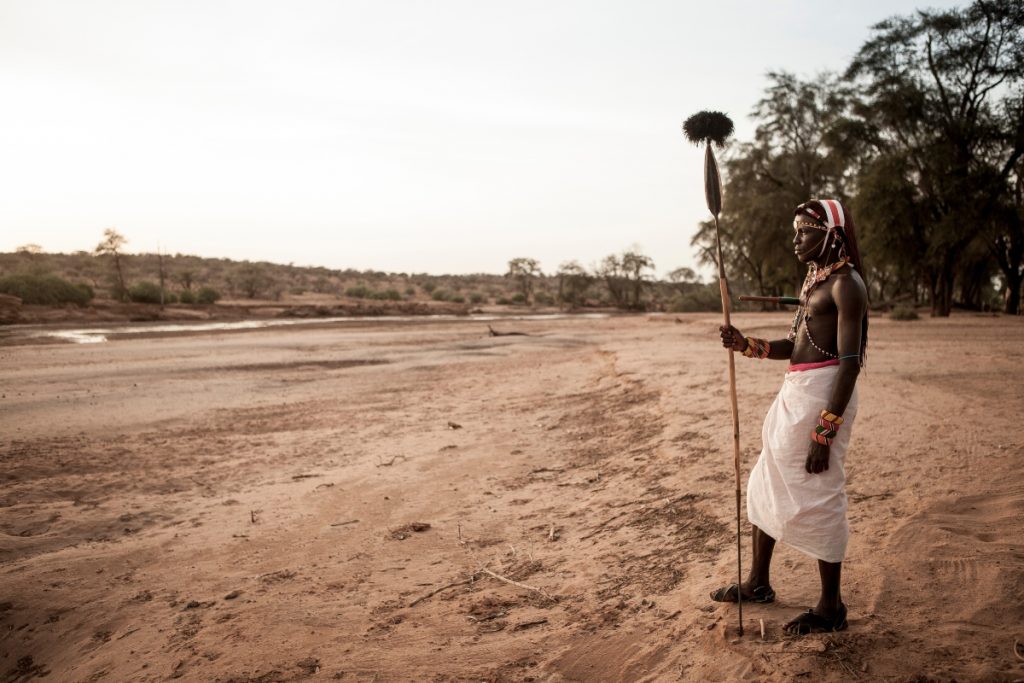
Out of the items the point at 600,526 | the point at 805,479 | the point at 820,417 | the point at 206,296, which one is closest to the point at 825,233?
the point at 820,417

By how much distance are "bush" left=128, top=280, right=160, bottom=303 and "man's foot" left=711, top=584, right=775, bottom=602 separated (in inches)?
1651

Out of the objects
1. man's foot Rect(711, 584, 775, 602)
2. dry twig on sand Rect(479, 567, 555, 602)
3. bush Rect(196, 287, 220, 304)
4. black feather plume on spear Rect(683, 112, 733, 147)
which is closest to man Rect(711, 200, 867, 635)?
man's foot Rect(711, 584, 775, 602)

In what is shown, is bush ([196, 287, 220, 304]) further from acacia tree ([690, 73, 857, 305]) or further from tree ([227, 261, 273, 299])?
acacia tree ([690, 73, 857, 305])

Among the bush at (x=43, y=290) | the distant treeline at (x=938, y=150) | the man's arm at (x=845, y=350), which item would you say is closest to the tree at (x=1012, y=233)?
the distant treeline at (x=938, y=150)

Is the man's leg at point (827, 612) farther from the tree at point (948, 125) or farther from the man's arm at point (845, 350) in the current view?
the tree at point (948, 125)

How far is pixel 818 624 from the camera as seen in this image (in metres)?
2.65

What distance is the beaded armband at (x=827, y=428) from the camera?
256 cm

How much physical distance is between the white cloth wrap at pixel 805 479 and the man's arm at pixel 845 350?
6 cm

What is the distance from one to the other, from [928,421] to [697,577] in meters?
3.48

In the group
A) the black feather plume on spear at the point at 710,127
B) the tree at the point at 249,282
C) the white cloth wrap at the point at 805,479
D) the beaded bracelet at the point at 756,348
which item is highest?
A: the tree at the point at 249,282

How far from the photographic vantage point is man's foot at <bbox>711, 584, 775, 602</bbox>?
3.04 meters

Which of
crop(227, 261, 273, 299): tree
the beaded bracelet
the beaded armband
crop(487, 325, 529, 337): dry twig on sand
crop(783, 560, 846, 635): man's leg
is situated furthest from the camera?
crop(227, 261, 273, 299): tree

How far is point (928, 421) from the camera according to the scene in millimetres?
5496

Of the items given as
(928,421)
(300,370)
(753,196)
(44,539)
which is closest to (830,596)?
(928,421)
